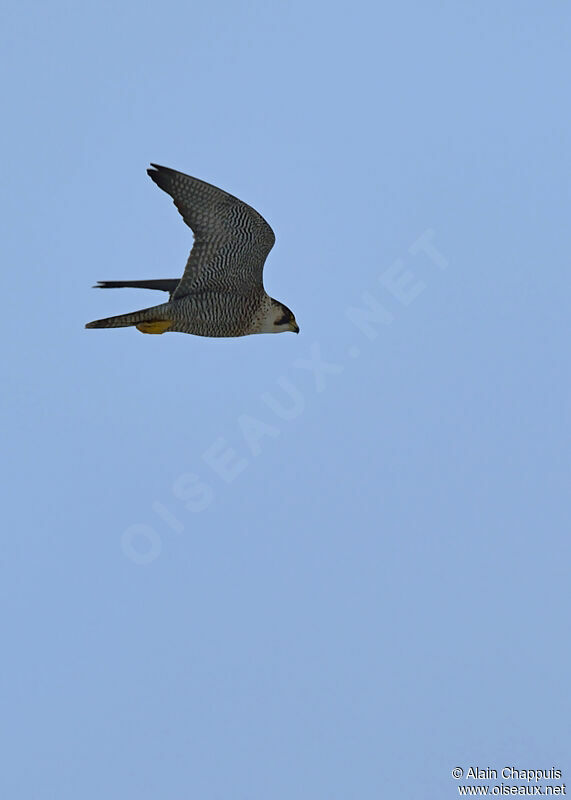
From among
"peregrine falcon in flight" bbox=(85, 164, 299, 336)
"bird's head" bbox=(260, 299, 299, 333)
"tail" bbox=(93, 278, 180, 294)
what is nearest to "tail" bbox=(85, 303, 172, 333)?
"peregrine falcon in flight" bbox=(85, 164, 299, 336)

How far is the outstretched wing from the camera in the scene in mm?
A: 12680

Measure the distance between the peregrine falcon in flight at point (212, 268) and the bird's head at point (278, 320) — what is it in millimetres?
163

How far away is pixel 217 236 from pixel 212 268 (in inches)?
13.2

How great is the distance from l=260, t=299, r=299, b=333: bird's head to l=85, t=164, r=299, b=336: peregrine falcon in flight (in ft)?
0.54

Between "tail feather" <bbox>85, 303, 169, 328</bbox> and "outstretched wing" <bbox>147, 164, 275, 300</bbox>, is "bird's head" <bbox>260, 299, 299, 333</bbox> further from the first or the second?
"tail feather" <bbox>85, 303, 169, 328</bbox>

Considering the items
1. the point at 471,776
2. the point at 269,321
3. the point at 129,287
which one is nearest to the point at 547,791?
the point at 471,776

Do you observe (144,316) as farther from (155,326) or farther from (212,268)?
(212,268)

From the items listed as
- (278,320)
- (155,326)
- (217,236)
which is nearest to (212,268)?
(217,236)

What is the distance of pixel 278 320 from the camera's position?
45.6 feet

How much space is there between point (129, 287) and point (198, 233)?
4.18 feet

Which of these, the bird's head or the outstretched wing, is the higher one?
the outstretched wing

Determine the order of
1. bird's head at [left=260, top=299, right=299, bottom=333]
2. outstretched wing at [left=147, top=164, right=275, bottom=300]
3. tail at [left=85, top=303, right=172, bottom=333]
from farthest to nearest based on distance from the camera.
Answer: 1. bird's head at [left=260, top=299, right=299, bottom=333]
2. tail at [left=85, top=303, right=172, bottom=333]
3. outstretched wing at [left=147, top=164, right=275, bottom=300]

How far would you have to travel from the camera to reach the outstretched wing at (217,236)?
41.6ft

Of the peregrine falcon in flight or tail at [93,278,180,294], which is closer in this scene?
the peregrine falcon in flight
